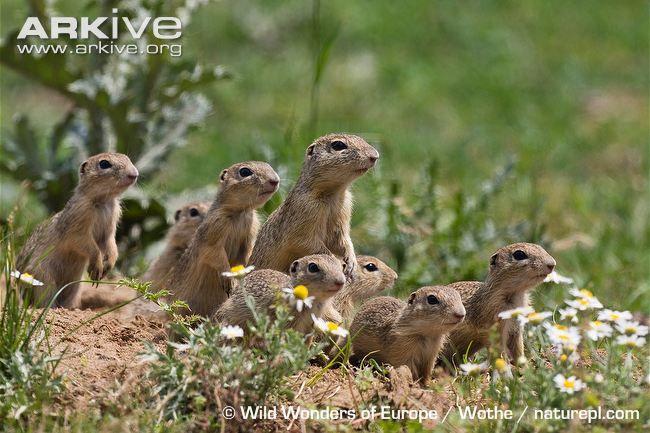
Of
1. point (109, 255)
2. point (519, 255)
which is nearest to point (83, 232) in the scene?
point (109, 255)

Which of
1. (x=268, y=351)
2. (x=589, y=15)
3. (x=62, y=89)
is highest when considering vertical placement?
(x=589, y=15)

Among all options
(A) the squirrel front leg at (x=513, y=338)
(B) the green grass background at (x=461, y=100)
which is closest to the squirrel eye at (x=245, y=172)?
(A) the squirrel front leg at (x=513, y=338)

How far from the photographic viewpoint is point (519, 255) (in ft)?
19.5

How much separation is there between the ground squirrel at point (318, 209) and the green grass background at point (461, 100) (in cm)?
260

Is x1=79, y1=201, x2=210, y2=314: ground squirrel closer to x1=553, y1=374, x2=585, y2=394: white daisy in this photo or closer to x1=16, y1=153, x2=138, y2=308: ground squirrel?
x1=16, y1=153, x2=138, y2=308: ground squirrel

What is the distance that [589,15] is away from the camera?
615 inches

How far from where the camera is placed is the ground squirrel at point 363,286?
21.4ft

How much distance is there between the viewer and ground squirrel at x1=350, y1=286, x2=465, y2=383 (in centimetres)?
572

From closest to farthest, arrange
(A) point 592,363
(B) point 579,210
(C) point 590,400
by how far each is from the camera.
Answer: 1. (C) point 590,400
2. (A) point 592,363
3. (B) point 579,210

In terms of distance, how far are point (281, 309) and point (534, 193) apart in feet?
18.0

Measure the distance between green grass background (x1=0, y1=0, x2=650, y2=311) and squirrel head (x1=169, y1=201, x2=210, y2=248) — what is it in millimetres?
1234

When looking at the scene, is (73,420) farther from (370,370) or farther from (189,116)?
(189,116)

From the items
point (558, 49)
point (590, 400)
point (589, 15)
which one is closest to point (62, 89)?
point (590, 400)

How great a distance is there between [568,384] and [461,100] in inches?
361
